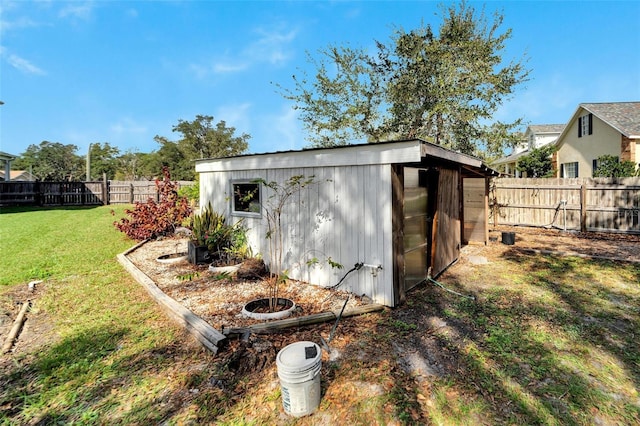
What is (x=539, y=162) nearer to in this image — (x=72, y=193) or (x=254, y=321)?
(x=254, y=321)

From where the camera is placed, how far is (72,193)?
61.9 feet

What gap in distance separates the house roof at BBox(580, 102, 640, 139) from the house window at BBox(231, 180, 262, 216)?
1646 centimetres

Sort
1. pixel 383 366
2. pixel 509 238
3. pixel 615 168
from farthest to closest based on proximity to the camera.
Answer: pixel 615 168
pixel 509 238
pixel 383 366

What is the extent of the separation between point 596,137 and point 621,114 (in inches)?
52.6

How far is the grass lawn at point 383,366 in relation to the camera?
2.35 meters

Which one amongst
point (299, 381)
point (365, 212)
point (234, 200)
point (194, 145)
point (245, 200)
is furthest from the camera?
Result: point (194, 145)

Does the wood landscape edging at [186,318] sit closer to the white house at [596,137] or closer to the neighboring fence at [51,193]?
the neighboring fence at [51,193]

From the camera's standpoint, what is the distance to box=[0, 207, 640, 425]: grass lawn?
235 cm

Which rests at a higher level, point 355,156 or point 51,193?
point 51,193

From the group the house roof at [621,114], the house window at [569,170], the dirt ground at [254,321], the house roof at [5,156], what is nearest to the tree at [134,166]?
the house roof at [5,156]

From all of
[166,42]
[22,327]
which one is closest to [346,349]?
[22,327]

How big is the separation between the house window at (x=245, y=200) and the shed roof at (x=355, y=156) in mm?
365

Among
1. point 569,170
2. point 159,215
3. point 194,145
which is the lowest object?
point 159,215

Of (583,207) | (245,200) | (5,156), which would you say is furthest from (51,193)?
(583,207)
